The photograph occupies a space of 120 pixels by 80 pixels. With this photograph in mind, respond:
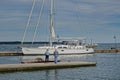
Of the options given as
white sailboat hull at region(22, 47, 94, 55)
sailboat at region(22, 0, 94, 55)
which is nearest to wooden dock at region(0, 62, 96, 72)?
sailboat at region(22, 0, 94, 55)

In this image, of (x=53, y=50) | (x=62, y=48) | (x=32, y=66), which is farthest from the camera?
(x=62, y=48)

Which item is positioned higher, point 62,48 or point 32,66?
point 62,48

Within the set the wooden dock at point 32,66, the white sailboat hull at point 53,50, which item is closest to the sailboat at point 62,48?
the white sailboat hull at point 53,50

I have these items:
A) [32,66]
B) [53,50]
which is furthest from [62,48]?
[32,66]

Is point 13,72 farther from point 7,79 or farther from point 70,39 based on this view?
point 70,39

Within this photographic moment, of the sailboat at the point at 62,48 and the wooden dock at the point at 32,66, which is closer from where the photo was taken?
the wooden dock at the point at 32,66

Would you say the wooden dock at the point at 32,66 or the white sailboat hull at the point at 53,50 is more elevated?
the white sailboat hull at the point at 53,50

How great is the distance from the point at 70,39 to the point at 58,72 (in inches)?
2022

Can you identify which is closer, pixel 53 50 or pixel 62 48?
pixel 53 50

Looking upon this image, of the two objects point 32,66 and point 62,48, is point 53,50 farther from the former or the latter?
point 32,66

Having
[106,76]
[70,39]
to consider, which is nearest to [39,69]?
[106,76]

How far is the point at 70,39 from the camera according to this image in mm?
98812

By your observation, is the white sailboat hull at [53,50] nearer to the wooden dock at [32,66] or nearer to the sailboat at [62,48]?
the sailboat at [62,48]

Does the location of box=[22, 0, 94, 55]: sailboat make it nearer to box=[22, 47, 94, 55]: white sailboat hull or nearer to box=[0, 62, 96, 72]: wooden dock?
box=[22, 47, 94, 55]: white sailboat hull
